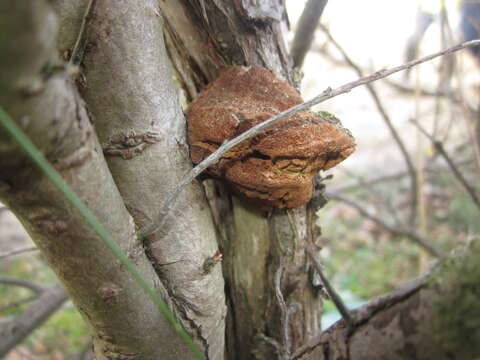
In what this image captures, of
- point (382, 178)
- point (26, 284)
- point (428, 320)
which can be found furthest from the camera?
point (382, 178)

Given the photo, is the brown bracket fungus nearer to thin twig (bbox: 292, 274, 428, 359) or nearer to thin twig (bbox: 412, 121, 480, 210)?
thin twig (bbox: 292, 274, 428, 359)

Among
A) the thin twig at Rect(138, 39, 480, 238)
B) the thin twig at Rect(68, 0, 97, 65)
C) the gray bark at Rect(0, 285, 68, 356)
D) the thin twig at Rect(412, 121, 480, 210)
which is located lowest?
the thin twig at Rect(412, 121, 480, 210)

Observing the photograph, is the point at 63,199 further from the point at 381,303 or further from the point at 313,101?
the point at 381,303

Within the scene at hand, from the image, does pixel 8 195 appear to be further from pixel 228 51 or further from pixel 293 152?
pixel 228 51

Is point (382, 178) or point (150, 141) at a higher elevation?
point (382, 178)

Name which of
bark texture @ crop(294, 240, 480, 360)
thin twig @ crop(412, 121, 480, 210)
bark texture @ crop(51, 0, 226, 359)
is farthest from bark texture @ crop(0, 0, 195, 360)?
thin twig @ crop(412, 121, 480, 210)

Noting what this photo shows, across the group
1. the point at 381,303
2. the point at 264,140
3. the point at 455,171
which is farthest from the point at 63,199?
the point at 455,171

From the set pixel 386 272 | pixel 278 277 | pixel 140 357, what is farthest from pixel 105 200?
pixel 386 272

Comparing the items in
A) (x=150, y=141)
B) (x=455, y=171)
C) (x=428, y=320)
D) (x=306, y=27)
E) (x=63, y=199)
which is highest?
(x=306, y=27)
